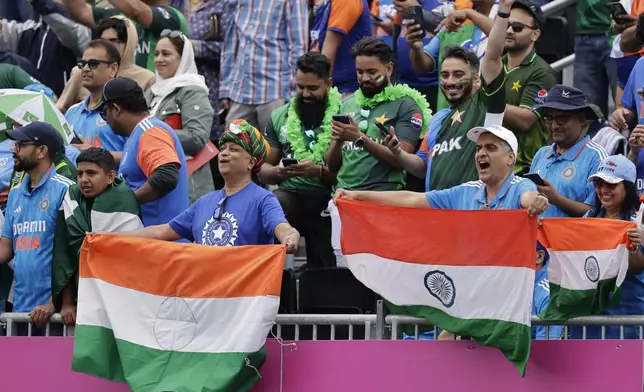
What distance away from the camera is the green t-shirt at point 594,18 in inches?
481

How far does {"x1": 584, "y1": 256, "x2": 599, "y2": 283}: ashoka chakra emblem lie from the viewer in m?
8.18

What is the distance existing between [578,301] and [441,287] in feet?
2.56

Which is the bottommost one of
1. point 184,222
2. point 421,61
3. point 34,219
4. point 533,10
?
point 34,219

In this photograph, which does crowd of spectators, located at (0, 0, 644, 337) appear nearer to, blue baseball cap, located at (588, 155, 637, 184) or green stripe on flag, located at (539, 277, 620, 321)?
blue baseball cap, located at (588, 155, 637, 184)

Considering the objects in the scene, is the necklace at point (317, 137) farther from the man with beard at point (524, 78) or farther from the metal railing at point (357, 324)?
the metal railing at point (357, 324)

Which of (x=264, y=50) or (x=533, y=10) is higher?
(x=533, y=10)

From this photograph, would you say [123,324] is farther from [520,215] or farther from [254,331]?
[520,215]

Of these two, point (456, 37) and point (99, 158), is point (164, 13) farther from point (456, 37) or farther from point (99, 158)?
point (99, 158)

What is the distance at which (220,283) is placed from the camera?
333 inches

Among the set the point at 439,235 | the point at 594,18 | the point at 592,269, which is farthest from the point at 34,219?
the point at 594,18

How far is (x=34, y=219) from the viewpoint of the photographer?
978 centimetres

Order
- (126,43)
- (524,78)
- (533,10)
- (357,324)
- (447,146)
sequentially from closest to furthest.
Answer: (357,324)
(447,146)
(524,78)
(533,10)
(126,43)

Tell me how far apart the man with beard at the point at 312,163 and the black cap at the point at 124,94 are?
135cm

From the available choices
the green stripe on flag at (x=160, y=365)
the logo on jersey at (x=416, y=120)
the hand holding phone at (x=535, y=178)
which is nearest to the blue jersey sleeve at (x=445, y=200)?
the hand holding phone at (x=535, y=178)
